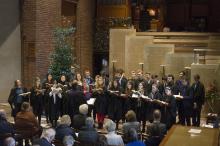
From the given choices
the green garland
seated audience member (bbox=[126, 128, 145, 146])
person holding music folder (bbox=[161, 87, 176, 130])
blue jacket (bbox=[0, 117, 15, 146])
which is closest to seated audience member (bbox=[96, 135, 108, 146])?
seated audience member (bbox=[126, 128, 145, 146])

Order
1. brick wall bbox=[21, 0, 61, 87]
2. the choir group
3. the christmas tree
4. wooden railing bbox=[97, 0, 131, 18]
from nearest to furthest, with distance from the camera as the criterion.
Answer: the choir group < the christmas tree < brick wall bbox=[21, 0, 61, 87] < wooden railing bbox=[97, 0, 131, 18]

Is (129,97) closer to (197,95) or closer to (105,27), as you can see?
(197,95)

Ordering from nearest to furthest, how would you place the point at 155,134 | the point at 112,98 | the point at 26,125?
the point at 155,134
the point at 26,125
the point at 112,98

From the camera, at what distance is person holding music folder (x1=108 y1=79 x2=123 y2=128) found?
1635cm

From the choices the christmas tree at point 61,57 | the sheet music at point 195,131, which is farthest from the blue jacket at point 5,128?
the christmas tree at point 61,57

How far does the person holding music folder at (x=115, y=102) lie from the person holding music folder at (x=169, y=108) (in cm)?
163

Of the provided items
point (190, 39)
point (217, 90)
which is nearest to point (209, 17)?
point (190, 39)

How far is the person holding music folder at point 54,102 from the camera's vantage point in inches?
650

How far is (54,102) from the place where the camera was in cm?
1673

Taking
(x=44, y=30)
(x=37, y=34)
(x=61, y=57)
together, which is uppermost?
(x=44, y=30)

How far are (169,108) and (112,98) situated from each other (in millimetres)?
2171

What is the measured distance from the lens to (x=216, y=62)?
20.2 metres

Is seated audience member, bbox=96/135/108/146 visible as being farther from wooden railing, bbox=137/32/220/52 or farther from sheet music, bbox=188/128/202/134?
wooden railing, bbox=137/32/220/52

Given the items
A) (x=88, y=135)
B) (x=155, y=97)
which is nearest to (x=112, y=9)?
(x=155, y=97)
